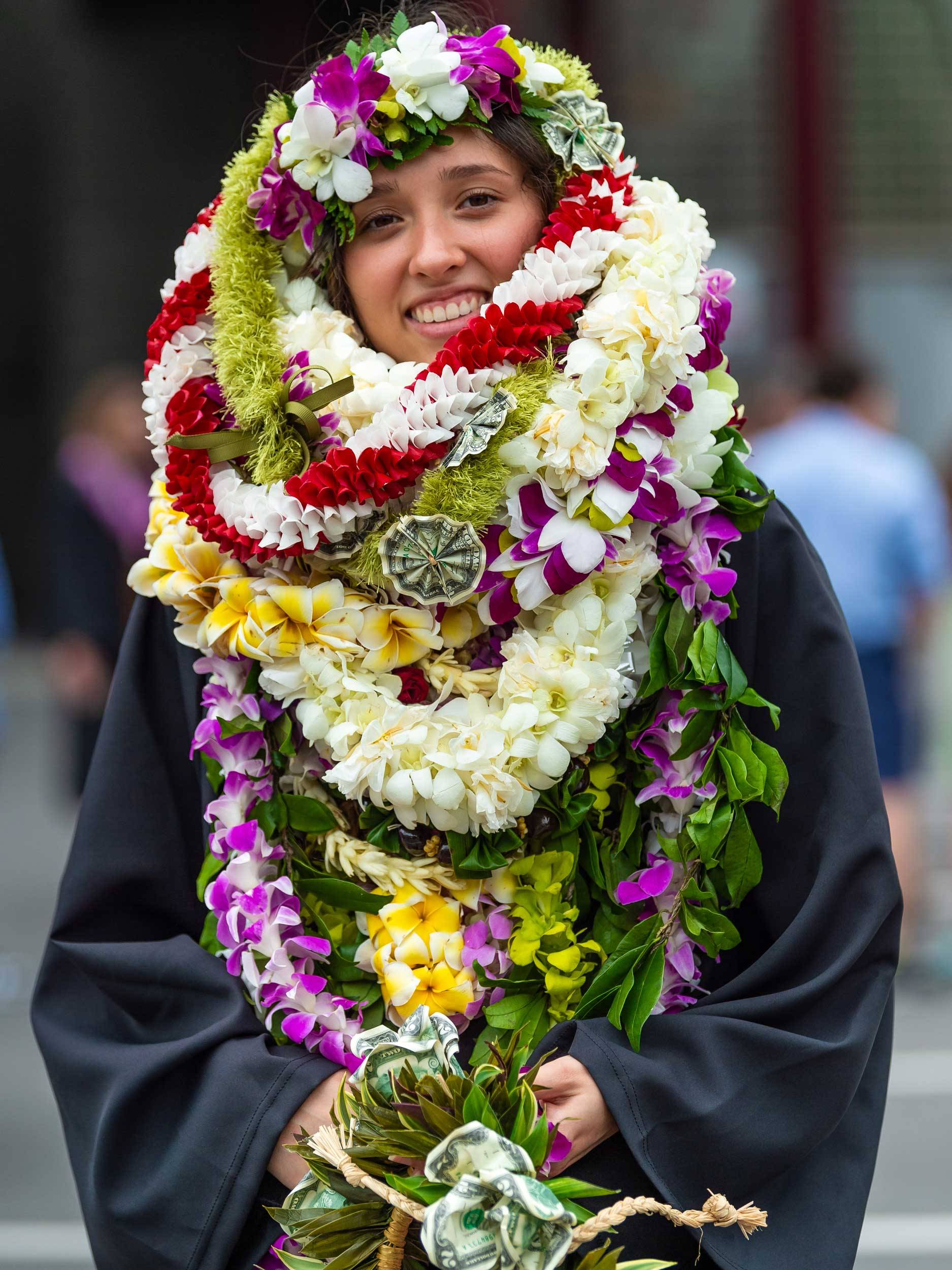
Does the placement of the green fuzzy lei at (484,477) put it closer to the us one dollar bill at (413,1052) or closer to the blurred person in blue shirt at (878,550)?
the us one dollar bill at (413,1052)

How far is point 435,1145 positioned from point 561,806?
0.50 m

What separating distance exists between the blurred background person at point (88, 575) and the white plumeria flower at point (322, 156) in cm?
423

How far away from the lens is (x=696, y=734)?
6.93 ft

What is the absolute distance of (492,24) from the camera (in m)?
2.37

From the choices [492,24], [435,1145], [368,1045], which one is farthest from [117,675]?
[492,24]

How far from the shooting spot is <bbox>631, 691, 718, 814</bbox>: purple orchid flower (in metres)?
2.11

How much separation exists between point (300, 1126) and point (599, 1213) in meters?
0.41

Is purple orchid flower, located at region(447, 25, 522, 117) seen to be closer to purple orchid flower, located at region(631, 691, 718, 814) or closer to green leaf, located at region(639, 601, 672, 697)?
green leaf, located at region(639, 601, 672, 697)

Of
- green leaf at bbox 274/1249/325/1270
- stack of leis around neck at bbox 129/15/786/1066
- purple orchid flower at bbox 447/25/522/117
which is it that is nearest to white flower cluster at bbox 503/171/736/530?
stack of leis around neck at bbox 129/15/786/1066

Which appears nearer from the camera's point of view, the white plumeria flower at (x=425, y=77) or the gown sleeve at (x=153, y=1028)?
the gown sleeve at (x=153, y=1028)

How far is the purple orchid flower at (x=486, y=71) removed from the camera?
86.4 inches

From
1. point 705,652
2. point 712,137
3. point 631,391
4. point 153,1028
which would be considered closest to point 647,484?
point 631,391

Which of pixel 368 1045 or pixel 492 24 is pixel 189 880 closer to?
pixel 368 1045

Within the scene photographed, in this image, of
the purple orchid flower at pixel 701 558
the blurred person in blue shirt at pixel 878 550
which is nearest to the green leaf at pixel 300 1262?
the purple orchid flower at pixel 701 558
